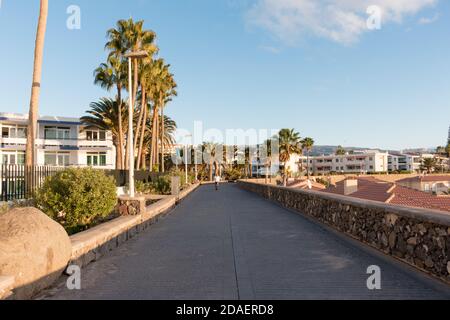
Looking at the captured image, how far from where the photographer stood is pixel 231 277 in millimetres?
5977

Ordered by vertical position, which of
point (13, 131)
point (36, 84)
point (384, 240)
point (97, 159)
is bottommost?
point (384, 240)

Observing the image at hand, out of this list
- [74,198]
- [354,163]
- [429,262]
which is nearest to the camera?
[429,262]

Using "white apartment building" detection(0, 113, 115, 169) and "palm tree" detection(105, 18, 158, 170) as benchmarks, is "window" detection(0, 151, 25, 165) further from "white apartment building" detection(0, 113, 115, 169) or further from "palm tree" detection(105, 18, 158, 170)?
"palm tree" detection(105, 18, 158, 170)

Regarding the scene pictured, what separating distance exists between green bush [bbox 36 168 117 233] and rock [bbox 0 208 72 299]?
4.91 m

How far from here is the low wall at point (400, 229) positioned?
554cm

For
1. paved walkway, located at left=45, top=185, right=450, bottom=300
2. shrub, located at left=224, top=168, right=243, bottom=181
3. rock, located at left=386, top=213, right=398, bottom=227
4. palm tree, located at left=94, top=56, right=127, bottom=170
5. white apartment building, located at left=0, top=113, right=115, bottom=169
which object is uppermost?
palm tree, located at left=94, top=56, right=127, bottom=170

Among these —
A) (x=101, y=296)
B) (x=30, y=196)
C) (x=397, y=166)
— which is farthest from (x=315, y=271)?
(x=397, y=166)

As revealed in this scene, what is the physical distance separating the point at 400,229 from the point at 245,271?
2.95 m

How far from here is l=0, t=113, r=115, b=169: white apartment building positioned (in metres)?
47.6

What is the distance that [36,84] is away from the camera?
56.1ft

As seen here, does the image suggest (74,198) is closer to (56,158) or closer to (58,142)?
(58,142)

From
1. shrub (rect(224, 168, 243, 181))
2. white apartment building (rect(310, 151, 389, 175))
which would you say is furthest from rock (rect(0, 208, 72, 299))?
white apartment building (rect(310, 151, 389, 175))

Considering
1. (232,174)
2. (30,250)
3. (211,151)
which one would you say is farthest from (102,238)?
(232,174)

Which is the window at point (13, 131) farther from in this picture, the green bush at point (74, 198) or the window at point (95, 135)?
the green bush at point (74, 198)
